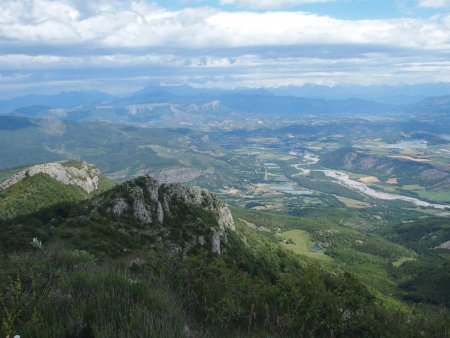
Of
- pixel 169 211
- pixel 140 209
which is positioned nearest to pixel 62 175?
pixel 169 211

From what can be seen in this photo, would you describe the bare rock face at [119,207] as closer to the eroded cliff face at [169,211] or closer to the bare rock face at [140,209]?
the eroded cliff face at [169,211]

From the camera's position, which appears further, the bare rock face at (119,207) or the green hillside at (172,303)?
the bare rock face at (119,207)

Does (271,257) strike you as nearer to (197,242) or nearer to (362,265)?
(197,242)

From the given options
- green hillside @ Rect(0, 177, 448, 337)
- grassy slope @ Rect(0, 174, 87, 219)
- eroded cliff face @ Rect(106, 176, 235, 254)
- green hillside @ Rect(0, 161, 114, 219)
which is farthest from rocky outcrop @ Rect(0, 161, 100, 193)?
green hillside @ Rect(0, 177, 448, 337)

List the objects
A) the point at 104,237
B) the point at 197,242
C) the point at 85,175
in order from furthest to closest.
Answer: the point at 85,175 < the point at 197,242 < the point at 104,237

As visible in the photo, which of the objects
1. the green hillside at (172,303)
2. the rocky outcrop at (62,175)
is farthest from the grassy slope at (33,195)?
the green hillside at (172,303)

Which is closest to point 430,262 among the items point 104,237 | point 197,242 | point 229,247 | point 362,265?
point 362,265

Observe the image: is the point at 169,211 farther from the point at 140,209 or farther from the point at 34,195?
the point at 34,195
